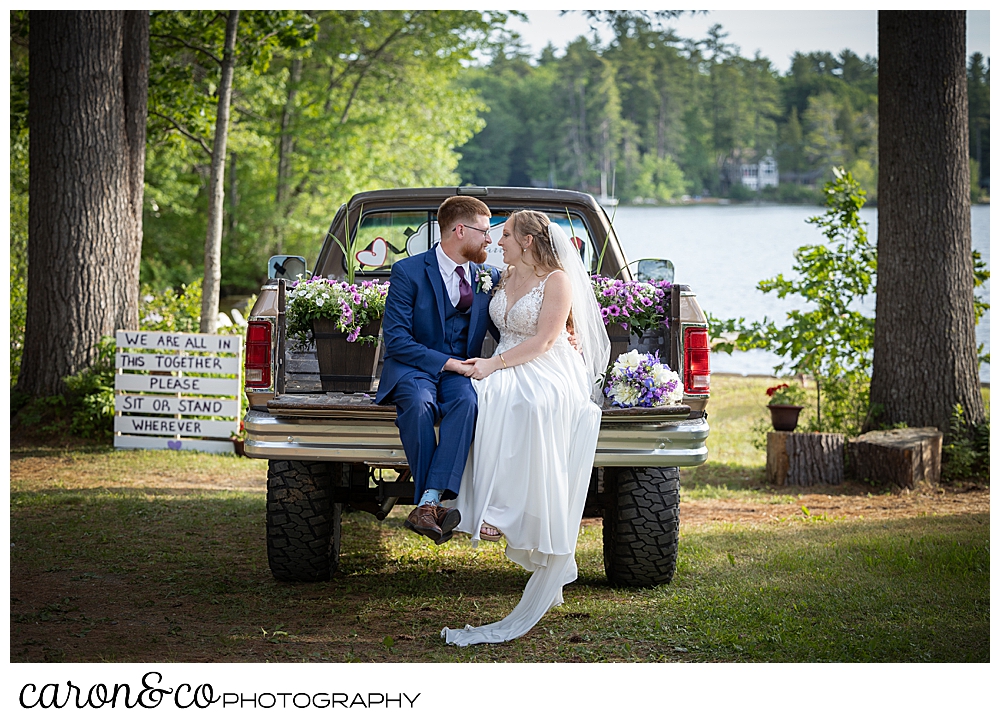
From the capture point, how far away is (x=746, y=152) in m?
30.8

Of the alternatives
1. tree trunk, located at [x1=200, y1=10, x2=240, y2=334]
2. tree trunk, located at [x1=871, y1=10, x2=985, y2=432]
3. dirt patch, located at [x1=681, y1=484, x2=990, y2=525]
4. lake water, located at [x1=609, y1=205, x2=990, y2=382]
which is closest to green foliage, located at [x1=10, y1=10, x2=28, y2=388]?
tree trunk, located at [x1=200, y1=10, x2=240, y2=334]

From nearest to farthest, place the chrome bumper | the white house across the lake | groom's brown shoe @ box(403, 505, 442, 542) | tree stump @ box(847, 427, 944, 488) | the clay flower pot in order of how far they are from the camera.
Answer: groom's brown shoe @ box(403, 505, 442, 542), the chrome bumper, tree stump @ box(847, 427, 944, 488), the clay flower pot, the white house across the lake

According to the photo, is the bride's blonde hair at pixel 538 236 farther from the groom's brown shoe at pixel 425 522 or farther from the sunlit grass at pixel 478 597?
the sunlit grass at pixel 478 597

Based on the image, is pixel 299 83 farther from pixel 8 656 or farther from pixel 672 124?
pixel 8 656

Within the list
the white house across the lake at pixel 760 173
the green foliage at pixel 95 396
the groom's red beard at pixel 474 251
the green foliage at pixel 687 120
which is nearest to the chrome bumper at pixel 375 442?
the groom's red beard at pixel 474 251

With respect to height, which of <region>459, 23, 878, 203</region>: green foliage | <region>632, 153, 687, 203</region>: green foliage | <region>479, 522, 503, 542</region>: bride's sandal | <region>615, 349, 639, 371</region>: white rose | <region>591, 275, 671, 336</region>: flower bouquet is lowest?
<region>479, 522, 503, 542</region>: bride's sandal

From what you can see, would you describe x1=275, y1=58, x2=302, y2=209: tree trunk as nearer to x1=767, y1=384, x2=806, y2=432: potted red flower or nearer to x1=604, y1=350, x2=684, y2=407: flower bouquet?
x1=767, y1=384, x2=806, y2=432: potted red flower

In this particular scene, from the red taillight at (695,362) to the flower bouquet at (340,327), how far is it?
1.43 meters

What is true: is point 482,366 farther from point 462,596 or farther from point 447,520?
point 462,596

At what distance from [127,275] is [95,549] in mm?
4579

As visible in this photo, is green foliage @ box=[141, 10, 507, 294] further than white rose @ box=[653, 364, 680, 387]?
Yes

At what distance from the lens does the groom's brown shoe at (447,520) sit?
12.7 ft

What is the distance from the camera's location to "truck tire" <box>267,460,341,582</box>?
178 inches

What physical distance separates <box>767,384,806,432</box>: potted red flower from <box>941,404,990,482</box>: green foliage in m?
1.15
